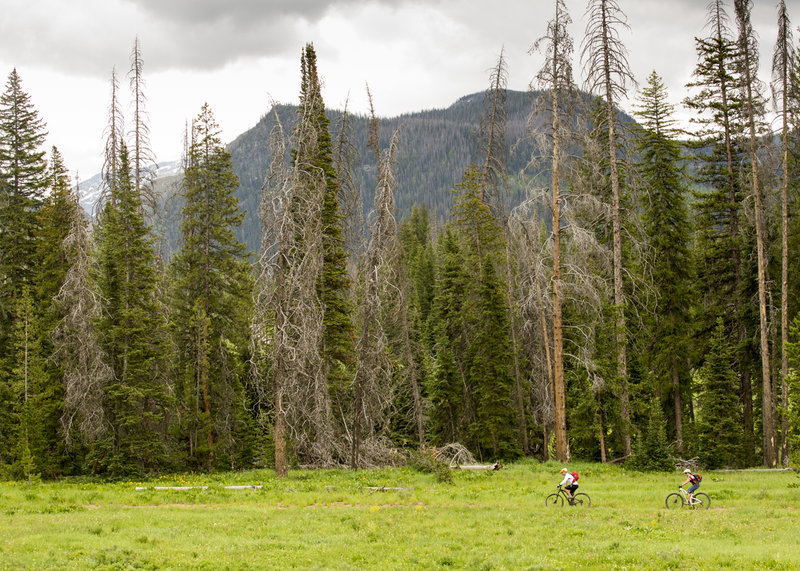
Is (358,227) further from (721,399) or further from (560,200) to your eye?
(721,399)

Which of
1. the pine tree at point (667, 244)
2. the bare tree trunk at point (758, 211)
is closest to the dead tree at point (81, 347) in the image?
the pine tree at point (667, 244)

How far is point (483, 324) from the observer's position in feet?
117

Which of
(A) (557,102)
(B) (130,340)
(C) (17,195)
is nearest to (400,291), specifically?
(A) (557,102)

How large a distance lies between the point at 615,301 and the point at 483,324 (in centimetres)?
998

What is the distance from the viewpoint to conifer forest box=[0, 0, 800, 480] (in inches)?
966

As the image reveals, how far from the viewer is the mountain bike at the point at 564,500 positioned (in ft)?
56.8

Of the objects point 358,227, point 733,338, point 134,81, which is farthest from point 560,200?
point 134,81

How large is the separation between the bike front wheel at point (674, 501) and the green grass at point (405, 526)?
33 cm

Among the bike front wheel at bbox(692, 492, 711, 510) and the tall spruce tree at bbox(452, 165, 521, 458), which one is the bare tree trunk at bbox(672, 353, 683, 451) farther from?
the bike front wheel at bbox(692, 492, 711, 510)

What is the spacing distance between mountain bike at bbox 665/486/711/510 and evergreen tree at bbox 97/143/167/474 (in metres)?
23.0

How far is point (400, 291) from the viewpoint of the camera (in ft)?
85.9

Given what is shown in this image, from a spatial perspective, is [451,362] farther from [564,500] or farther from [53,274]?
[53,274]

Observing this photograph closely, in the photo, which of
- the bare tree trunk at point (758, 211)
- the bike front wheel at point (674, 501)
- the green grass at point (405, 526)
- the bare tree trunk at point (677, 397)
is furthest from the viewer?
the bare tree trunk at point (677, 397)

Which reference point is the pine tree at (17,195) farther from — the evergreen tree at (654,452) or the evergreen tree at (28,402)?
the evergreen tree at (654,452)
